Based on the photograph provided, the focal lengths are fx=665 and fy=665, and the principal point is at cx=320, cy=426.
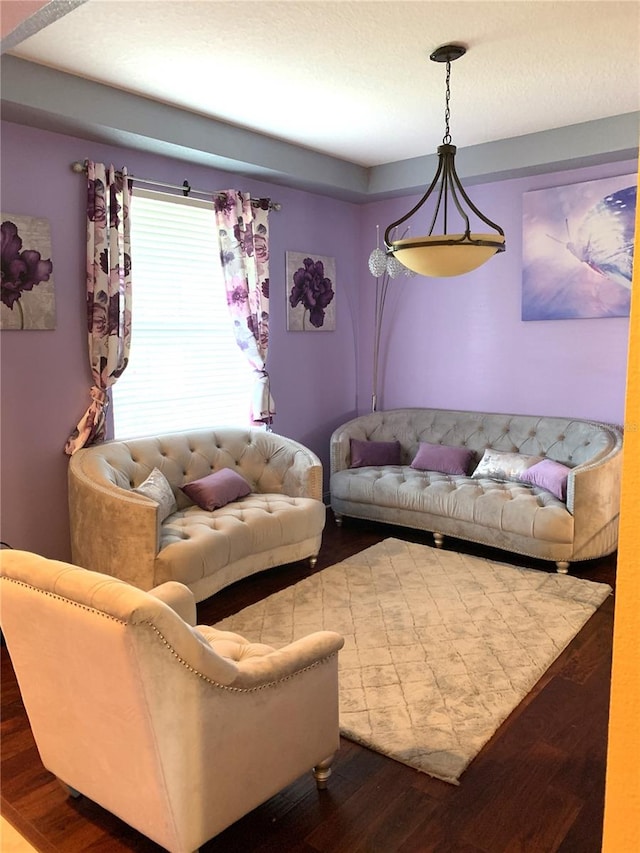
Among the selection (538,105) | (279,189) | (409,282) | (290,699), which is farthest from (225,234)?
(290,699)

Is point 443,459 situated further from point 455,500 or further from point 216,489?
point 216,489

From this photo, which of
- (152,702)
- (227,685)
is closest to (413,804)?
(227,685)

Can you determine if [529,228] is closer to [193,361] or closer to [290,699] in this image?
[193,361]

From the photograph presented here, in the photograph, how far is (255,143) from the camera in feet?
14.1

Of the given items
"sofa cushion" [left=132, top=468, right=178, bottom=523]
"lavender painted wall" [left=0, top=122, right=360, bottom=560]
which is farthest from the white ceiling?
"sofa cushion" [left=132, top=468, right=178, bottom=523]

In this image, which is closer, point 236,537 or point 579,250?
point 236,537

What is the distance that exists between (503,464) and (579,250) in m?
1.55

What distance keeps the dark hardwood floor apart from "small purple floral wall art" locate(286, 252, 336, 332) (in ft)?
11.1

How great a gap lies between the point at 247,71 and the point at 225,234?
1.38 meters

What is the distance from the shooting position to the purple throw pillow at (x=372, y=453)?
202 inches

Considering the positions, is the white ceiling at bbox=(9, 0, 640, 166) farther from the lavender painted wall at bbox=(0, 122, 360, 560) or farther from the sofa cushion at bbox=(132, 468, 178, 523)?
the sofa cushion at bbox=(132, 468, 178, 523)

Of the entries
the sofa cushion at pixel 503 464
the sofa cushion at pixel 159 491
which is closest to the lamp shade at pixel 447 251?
the sofa cushion at pixel 159 491

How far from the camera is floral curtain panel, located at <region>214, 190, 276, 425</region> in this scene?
4.50 meters

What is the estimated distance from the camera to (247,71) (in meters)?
3.24
